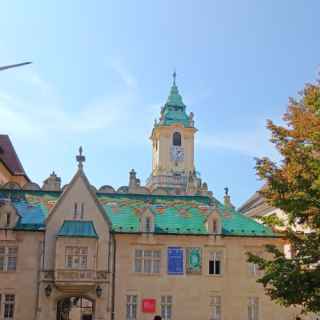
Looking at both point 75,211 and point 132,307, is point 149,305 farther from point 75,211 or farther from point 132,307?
point 75,211

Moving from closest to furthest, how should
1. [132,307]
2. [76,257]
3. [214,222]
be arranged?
[76,257] < [132,307] < [214,222]

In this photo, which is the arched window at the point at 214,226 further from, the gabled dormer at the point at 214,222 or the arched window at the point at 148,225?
the arched window at the point at 148,225

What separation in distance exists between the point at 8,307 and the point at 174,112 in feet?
253

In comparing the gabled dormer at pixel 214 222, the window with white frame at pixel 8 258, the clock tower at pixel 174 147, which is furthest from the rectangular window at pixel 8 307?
the clock tower at pixel 174 147

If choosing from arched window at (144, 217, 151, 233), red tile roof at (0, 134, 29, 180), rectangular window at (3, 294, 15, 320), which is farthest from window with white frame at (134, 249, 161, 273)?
red tile roof at (0, 134, 29, 180)

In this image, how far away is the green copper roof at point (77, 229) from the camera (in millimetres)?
37625

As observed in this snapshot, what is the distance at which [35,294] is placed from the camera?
37125mm

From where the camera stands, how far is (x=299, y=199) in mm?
21781

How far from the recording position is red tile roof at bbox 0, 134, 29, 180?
58.3 metres

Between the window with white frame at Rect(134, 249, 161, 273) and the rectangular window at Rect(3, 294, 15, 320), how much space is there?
8.05 m

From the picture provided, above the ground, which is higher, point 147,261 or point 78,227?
point 78,227

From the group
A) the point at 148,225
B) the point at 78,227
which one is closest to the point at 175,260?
the point at 148,225

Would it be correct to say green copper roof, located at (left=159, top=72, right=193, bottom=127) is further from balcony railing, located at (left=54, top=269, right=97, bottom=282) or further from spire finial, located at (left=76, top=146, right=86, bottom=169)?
balcony railing, located at (left=54, top=269, right=97, bottom=282)

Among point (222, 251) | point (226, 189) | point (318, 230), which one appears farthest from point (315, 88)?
point (226, 189)
